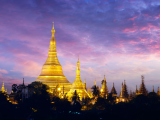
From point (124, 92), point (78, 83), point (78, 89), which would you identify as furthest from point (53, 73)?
point (124, 92)

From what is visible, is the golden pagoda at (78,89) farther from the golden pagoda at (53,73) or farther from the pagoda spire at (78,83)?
the golden pagoda at (53,73)

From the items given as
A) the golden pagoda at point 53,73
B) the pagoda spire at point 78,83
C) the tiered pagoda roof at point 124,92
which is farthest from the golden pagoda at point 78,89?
the tiered pagoda roof at point 124,92

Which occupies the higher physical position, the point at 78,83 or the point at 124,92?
the point at 78,83

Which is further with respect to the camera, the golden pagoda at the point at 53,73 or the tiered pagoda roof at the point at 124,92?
the golden pagoda at the point at 53,73

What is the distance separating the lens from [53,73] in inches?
4658

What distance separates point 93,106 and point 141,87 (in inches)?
718

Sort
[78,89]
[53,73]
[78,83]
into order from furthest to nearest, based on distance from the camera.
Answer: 1. [53,73]
2. [78,83]
3. [78,89]

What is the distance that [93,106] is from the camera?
302 ft

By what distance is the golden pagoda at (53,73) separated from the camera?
113m

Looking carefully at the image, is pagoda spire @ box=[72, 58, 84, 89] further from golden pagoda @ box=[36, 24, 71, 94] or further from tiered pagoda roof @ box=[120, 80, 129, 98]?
tiered pagoda roof @ box=[120, 80, 129, 98]

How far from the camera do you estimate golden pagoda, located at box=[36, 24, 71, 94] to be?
371 feet

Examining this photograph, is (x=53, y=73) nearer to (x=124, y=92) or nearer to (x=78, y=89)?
(x=78, y=89)

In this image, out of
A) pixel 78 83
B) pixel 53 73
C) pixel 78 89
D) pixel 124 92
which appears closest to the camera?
pixel 78 89

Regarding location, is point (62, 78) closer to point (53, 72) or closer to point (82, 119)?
point (53, 72)
